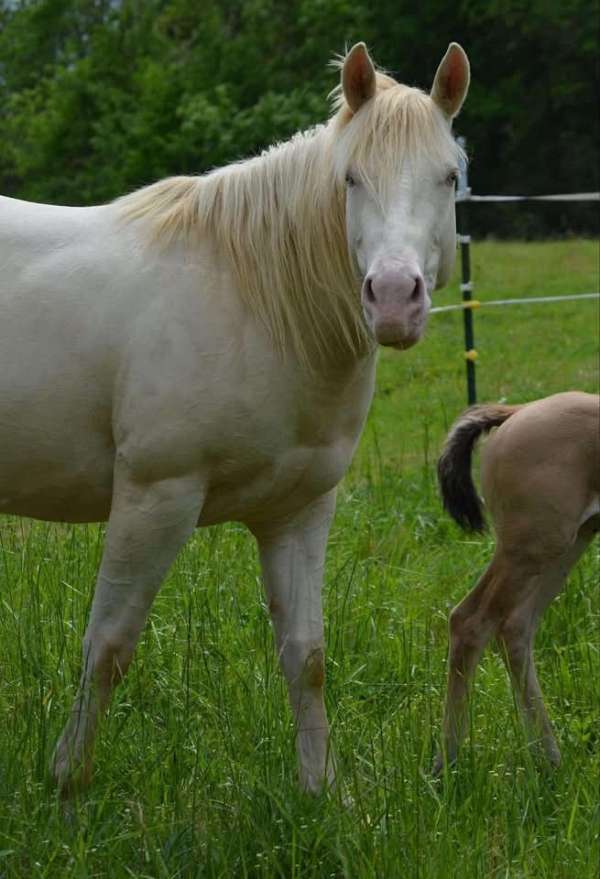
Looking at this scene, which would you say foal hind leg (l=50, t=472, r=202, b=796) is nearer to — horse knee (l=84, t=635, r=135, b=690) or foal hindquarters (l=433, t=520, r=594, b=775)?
horse knee (l=84, t=635, r=135, b=690)

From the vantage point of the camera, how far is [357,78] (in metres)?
3.46

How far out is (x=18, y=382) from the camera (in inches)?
142

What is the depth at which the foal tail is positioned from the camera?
15.2ft

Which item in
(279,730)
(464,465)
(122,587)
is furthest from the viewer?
(464,465)

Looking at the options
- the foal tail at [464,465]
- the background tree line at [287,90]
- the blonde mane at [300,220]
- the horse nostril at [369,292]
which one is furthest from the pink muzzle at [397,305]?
the background tree line at [287,90]

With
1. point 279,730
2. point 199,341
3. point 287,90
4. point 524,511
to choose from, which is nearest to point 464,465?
point 524,511

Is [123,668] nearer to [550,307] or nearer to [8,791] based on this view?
[8,791]

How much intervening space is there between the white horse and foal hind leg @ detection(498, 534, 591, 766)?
2.87 ft

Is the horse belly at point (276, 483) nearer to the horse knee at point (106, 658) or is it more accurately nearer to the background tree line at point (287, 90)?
the horse knee at point (106, 658)

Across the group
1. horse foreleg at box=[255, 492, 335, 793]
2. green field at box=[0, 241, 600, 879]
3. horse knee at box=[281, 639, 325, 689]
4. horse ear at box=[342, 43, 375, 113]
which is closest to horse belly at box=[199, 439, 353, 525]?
horse foreleg at box=[255, 492, 335, 793]

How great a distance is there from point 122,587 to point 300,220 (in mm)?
998

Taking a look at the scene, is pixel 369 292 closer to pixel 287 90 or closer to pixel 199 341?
pixel 199 341

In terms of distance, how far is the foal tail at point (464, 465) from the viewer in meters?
4.63

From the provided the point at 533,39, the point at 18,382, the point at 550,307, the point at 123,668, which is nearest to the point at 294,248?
the point at 18,382
